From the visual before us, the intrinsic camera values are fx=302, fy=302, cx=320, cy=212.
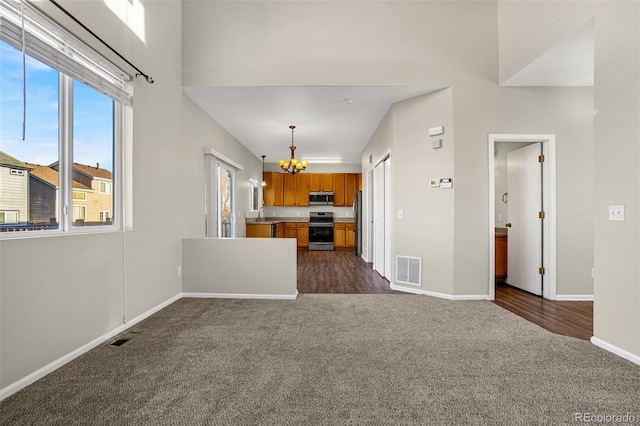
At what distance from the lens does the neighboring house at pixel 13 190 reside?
5.99 ft

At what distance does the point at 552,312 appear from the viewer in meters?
3.37

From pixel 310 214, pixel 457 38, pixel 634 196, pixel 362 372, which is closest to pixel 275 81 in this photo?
Result: pixel 457 38

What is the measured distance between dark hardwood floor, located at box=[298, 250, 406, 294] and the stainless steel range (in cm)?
138

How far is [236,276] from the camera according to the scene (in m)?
3.89

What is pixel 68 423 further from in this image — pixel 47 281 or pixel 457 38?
pixel 457 38

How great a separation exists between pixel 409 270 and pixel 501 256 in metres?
1.71

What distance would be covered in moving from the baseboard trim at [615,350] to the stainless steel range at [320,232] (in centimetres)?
672

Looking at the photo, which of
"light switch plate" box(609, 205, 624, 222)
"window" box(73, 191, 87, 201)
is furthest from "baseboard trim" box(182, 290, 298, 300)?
"light switch plate" box(609, 205, 624, 222)

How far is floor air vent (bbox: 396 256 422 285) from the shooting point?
4121 millimetres

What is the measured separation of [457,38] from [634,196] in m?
2.71

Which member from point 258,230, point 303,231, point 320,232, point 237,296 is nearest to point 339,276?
point 237,296

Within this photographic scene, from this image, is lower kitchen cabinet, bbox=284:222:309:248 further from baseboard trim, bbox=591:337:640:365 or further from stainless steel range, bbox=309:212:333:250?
baseboard trim, bbox=591:337:640:365

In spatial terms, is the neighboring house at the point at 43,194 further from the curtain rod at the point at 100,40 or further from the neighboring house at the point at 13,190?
the curtain rod at the point at 100,40

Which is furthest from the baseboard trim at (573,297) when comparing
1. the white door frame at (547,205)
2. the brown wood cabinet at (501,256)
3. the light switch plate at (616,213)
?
the light switch plate at (616,213)
